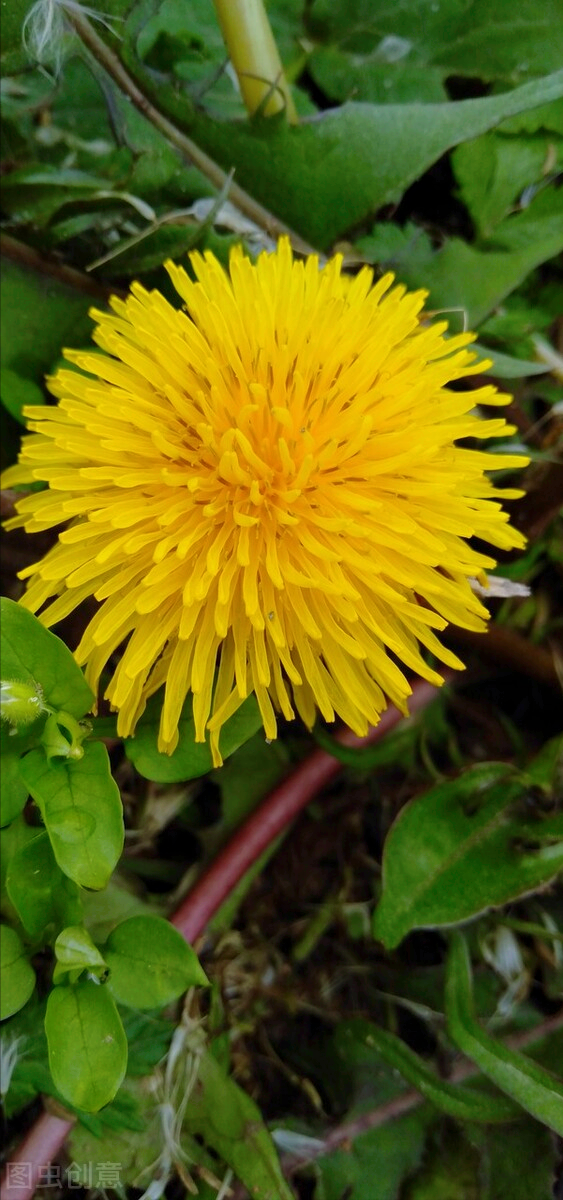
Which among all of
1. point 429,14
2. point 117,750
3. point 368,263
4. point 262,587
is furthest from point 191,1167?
point 429,14

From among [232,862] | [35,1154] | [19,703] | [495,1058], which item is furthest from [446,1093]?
[19,703]

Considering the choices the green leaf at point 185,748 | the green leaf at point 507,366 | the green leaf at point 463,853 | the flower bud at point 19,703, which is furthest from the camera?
the green leaf at point 507,366

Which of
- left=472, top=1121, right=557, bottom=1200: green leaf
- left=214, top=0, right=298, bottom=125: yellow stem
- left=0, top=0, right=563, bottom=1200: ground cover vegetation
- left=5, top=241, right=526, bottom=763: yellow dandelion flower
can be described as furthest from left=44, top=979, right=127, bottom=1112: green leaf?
left=214, top=0, right=298, bottom=125: yellow stem

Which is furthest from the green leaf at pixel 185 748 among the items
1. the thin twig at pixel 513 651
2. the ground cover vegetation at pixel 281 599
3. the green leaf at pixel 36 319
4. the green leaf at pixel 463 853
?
the green leaf at pixel 36 319

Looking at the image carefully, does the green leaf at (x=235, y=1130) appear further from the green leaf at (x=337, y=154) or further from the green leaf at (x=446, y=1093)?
the green leaf at (x=337, y=154)

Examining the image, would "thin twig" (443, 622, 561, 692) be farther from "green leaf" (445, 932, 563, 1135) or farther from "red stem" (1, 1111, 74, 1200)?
"red stem" (1, 1111, 74, 1200)
